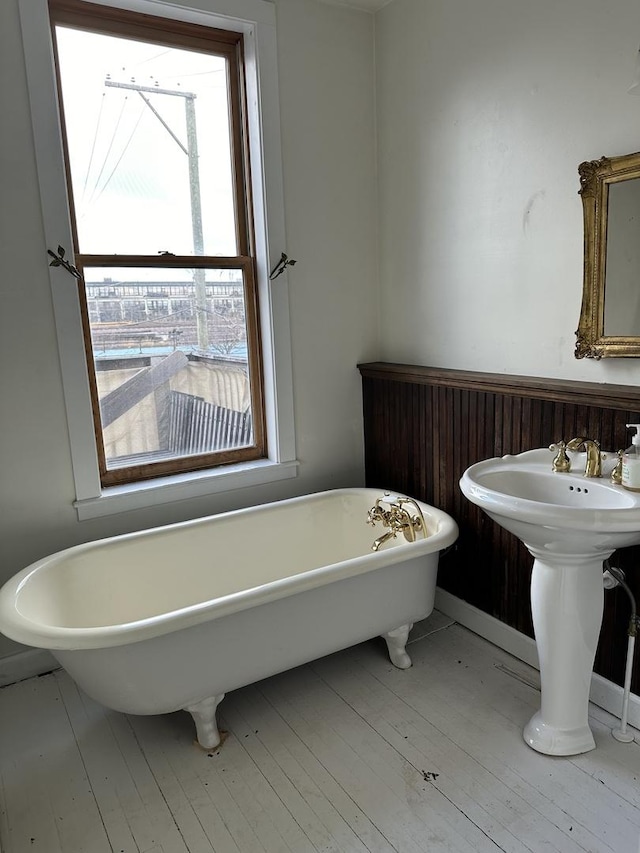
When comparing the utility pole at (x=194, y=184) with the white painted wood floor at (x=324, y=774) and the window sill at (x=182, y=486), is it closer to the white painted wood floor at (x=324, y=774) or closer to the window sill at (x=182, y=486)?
the window sill at (x=182, y=486)

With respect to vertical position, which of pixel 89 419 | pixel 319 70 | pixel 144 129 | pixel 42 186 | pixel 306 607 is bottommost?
pixel 306 607

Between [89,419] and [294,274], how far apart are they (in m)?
1.05

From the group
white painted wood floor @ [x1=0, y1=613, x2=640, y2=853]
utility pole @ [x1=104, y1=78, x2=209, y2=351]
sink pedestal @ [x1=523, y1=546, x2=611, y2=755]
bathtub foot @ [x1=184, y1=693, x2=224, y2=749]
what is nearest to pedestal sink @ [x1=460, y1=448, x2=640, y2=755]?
sink pedestal @ [x1=523, y1=546, x2=611, y2=755]

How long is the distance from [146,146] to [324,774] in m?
2.29

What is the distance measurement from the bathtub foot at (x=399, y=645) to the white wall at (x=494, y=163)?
3.39 ft

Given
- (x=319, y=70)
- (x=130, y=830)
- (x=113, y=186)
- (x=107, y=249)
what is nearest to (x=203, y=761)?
(x=130, y=830)

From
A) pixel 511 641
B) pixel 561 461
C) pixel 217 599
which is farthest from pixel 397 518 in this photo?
pixel 217 599

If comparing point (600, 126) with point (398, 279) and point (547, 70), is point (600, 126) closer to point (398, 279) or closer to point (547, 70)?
point (547, 70)

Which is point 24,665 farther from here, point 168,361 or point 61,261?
point 61,261

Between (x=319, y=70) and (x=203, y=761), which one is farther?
(x=319, y=70)

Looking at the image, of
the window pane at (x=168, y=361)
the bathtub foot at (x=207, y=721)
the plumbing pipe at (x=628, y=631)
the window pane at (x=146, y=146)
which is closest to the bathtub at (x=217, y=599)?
the bathtub foot at (x=207, y=721)

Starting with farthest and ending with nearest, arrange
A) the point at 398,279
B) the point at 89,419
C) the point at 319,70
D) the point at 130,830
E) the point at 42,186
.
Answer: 1. the point at 398,279
2. the point at 319,70
3. the point at 89,419
4. the point at 42,186
5. the point at 130,830

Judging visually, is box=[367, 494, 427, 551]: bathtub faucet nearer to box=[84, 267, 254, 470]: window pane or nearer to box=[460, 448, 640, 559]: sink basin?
box=[460, 448, 640, 559]: sink basin

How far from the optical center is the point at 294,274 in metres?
2.61
